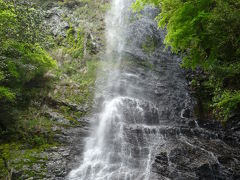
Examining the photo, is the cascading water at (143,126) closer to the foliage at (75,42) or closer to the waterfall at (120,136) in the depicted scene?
the waterfall at (120,136)

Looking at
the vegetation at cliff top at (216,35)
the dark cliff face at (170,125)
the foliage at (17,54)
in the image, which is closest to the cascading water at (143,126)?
the dark cliff face at (170,125)

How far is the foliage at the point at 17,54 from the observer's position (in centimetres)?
1024

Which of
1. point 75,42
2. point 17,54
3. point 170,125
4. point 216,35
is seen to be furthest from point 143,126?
point 75,42

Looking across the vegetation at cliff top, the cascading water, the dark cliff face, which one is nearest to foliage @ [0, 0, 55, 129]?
the cascading water

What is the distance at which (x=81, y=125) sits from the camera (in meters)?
11.9

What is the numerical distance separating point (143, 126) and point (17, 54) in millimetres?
7420

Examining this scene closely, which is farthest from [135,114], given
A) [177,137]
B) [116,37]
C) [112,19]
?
[112,19]

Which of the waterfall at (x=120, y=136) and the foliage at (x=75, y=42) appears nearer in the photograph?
the waterfall at (x=120, y=136)

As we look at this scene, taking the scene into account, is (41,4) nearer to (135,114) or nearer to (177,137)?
(135,114)

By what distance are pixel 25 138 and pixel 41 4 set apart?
19632mm

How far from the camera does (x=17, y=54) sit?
11.0 metres

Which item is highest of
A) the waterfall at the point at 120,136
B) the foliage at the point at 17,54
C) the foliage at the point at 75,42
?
the foliage at the point at 75,42

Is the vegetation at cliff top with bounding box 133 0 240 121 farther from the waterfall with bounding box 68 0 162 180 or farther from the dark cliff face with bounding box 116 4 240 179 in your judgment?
the waterfall with bounding box 68 0 162 180

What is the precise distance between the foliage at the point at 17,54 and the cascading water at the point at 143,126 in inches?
161
